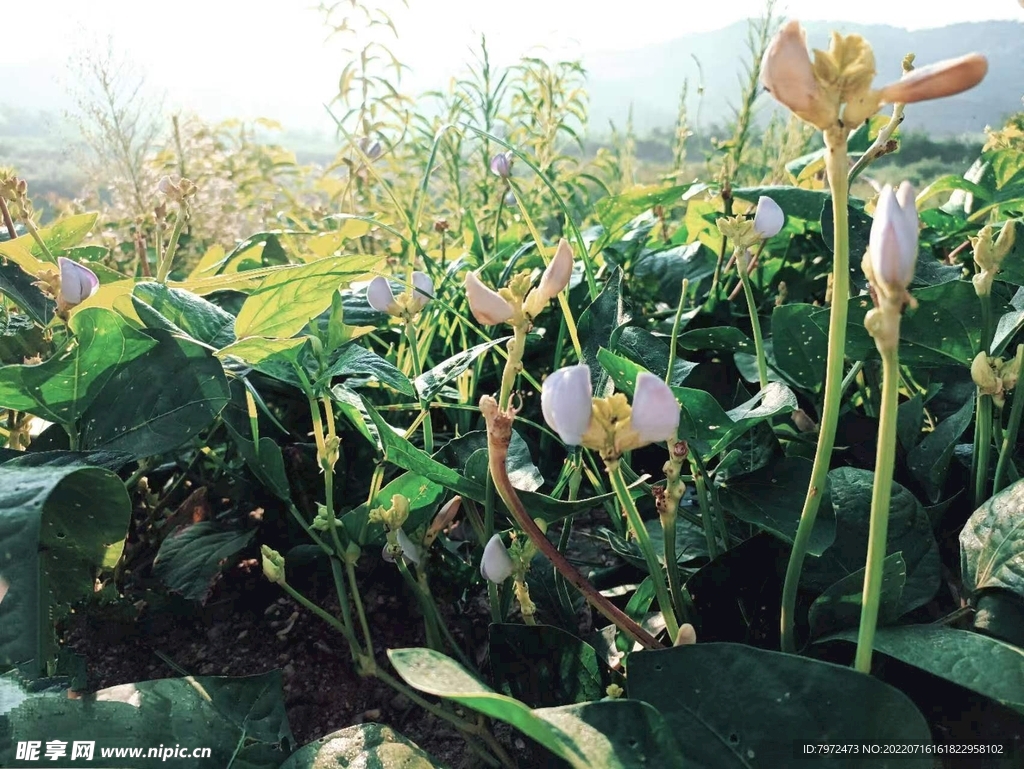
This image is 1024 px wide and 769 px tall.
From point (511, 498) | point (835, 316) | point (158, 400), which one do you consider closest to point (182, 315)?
point (158, 400)

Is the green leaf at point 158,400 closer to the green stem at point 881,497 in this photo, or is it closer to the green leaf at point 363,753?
the green leaf at point 363,753

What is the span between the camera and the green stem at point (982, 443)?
395mm

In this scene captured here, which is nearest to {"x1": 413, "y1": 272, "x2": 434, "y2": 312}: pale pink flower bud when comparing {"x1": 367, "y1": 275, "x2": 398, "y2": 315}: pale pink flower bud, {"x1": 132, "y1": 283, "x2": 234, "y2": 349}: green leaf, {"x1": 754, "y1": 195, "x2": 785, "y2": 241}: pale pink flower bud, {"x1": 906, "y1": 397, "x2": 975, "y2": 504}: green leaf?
{"x1": 367, "y1": 275, "x2": 398, "y2": 315}: pale pink flower bud

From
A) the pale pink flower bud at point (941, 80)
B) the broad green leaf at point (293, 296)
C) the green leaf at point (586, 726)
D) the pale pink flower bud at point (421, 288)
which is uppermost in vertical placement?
the pale pink flower bud at point (941, 80)

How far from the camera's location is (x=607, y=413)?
0.27 metres

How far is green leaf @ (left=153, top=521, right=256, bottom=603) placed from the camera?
Answer: 0.50m

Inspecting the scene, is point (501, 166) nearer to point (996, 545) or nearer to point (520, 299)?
point (520, 299)

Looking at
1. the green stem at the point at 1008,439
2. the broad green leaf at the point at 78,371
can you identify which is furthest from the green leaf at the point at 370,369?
the green stem at the point at 1008,439

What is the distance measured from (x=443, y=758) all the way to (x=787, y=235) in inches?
21.5

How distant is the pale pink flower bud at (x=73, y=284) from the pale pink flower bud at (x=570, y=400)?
1.20 feet

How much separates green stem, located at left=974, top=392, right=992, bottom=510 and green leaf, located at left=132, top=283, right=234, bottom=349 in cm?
44

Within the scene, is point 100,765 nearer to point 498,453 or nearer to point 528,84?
point 498,453

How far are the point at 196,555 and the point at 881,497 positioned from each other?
1.45ft

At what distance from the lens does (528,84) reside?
4.23 feet
